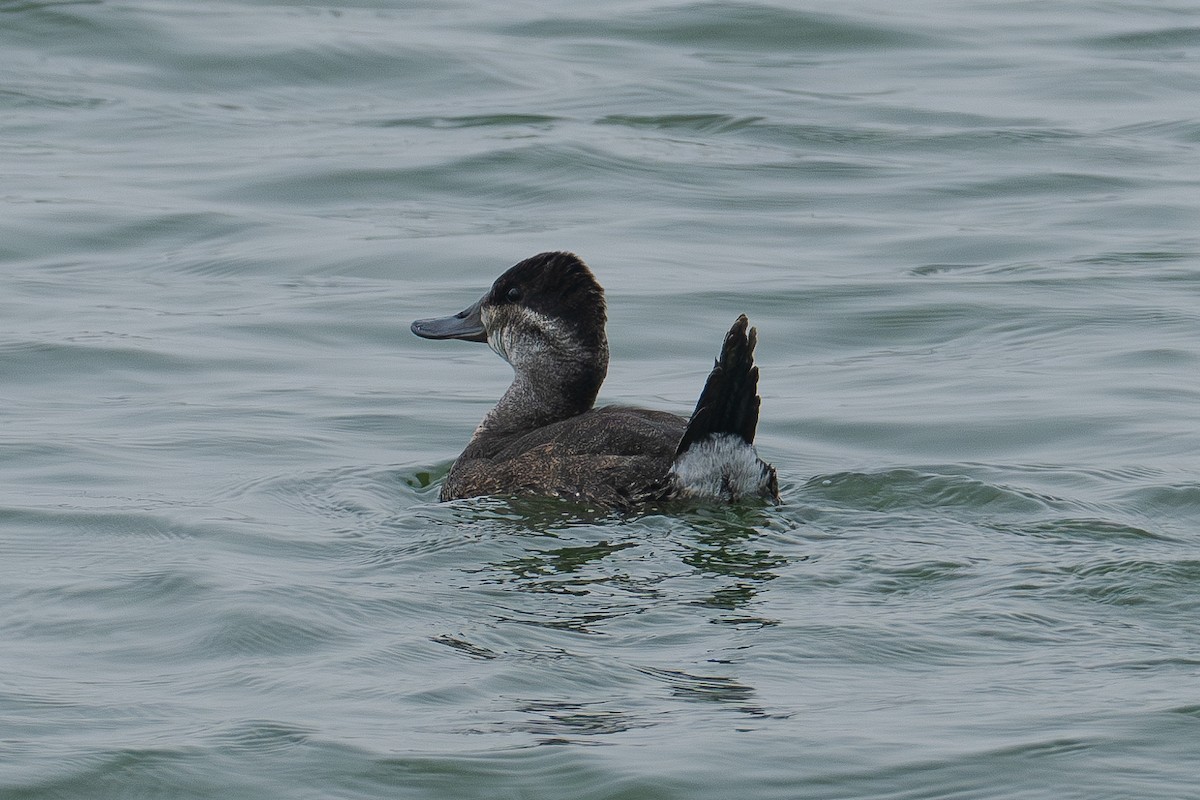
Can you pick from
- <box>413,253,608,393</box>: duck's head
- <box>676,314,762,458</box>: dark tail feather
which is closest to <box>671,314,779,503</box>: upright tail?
<box>676,314,762,458</box>: dark tail feather

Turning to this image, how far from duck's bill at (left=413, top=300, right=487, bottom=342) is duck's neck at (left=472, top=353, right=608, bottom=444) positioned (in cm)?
36

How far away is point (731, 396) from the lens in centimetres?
753

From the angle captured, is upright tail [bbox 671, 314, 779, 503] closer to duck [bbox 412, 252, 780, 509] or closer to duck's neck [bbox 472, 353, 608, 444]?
duck [bbox 412, 252, 780, 509]

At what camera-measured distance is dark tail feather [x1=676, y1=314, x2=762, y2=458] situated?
738 centimetres

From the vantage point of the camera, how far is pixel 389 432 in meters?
10.2

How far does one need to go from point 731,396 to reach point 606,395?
3270 millimetres

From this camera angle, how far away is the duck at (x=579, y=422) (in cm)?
762

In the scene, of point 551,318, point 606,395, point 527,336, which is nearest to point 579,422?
point 551,318

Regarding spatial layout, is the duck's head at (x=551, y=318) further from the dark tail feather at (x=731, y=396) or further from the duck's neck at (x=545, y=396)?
the dark tail feather at (x=731, y=396)

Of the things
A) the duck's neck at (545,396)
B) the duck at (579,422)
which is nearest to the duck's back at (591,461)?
the duck at (579,422)

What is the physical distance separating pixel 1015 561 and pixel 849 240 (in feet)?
23.2

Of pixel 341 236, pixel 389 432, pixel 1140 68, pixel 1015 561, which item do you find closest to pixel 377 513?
pixel 389 432

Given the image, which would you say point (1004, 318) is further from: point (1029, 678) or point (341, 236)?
point (1029, 678)

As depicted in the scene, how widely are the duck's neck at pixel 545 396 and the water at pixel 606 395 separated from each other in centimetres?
48
